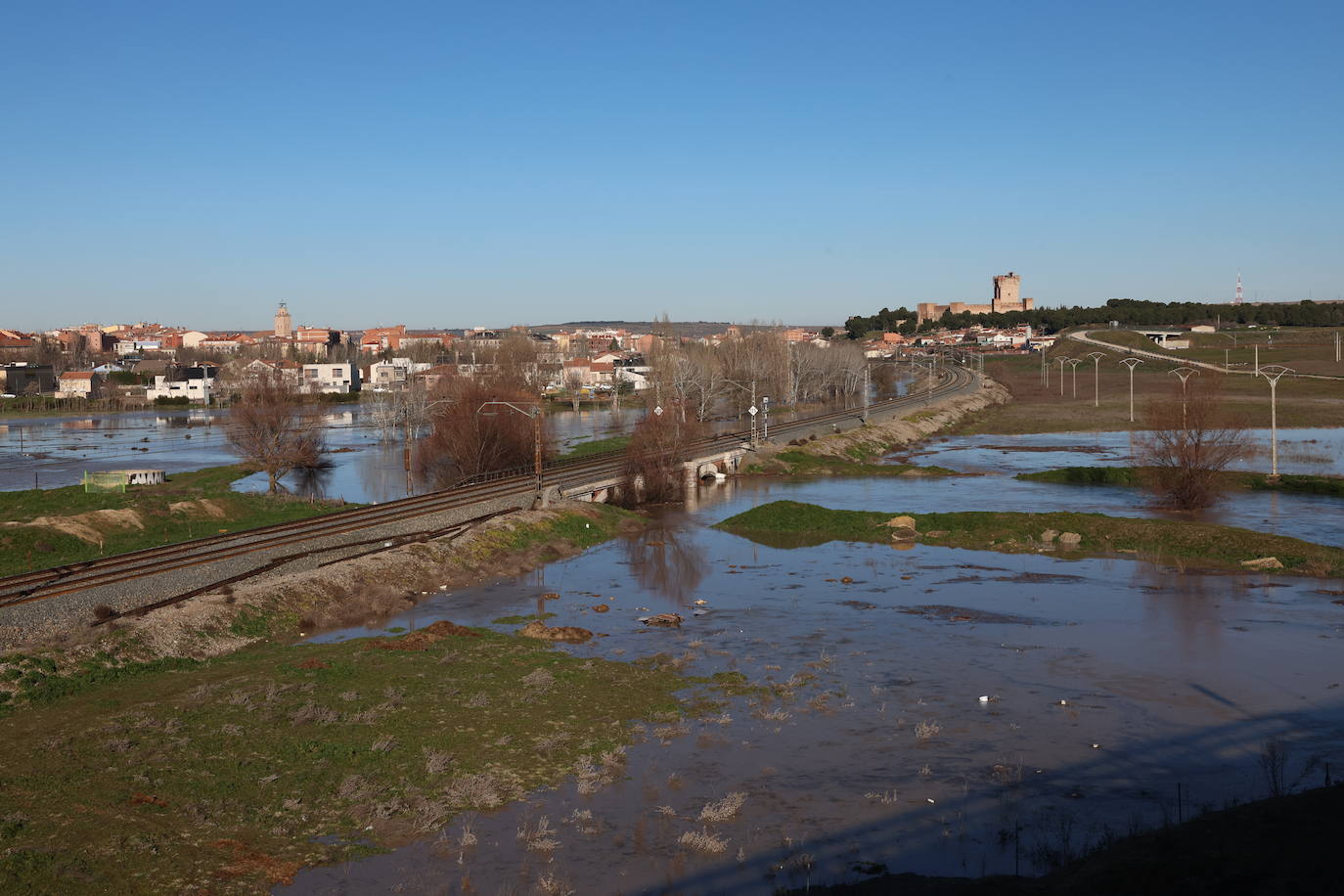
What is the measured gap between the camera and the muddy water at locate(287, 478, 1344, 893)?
46.9 ft

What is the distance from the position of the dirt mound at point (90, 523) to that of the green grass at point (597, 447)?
2726 cm

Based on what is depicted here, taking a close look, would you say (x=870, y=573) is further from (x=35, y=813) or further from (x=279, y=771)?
(x=35, y=813)

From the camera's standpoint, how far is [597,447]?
72438 millimetres

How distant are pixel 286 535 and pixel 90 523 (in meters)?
9.30

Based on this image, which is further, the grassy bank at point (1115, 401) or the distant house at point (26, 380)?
the distant house at point (26, 380)

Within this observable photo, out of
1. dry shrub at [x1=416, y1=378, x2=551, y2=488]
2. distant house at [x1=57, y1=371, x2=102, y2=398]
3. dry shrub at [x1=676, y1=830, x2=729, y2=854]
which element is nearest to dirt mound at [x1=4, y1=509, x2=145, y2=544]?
dry shrub at [x1=416, y1=378, x2=551, y2=488]

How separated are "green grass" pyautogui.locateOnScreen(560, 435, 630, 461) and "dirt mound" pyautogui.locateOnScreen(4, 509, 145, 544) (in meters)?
27.3

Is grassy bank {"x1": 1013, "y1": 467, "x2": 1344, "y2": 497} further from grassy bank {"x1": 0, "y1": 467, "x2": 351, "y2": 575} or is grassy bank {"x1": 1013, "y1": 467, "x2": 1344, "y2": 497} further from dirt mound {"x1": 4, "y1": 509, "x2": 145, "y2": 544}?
dirt mound {"x1": 4, "y1": 509, "x2": 145, "y2": 544}

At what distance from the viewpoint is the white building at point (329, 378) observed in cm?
15538

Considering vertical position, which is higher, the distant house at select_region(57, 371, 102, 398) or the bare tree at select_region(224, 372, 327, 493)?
the distant house at select_region(57, 371, 102, 398)

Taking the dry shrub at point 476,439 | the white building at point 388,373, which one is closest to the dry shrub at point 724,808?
the dry shrub at point 476,439

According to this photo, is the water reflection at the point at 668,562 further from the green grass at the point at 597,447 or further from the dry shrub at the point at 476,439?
the green grass at the point at 597,447

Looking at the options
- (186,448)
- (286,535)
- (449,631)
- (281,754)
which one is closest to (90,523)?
(286,535)

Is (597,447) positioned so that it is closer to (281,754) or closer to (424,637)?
(424,637)
